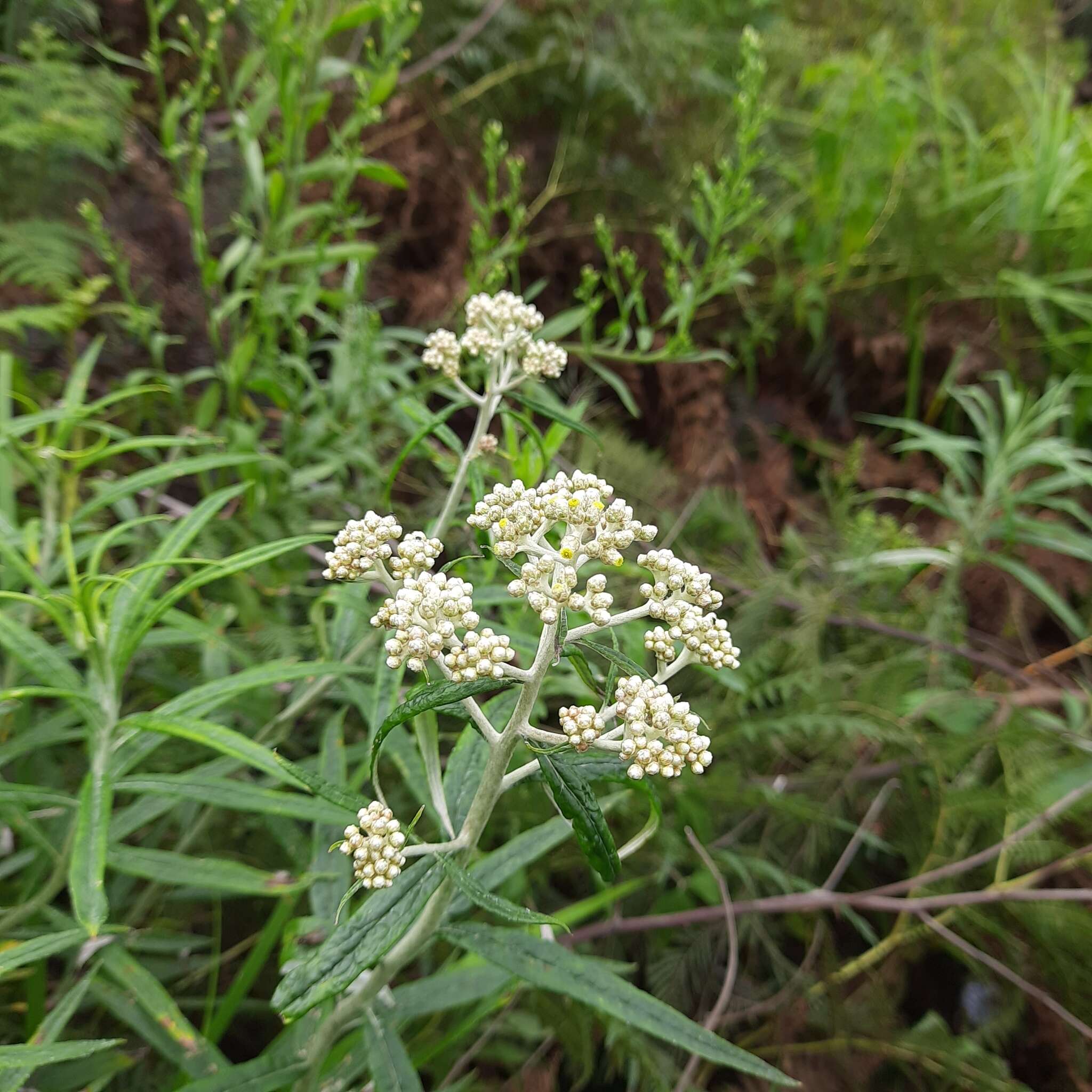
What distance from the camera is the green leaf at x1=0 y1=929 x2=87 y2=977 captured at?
854 mm

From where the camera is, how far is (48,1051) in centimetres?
82

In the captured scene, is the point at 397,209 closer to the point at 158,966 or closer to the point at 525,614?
the point at 525,614

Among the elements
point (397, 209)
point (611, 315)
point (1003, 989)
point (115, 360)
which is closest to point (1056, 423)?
point (611, 315)

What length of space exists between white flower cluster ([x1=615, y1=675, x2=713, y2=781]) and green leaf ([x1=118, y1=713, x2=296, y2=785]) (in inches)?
17.0

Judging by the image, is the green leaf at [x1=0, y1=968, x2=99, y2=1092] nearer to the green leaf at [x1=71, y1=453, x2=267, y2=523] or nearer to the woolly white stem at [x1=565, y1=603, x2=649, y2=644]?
the green leaf at [x1=71, y1=453, x2=267, y2=523]

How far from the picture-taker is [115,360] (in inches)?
82.2

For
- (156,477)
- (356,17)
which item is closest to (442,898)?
(156,477)

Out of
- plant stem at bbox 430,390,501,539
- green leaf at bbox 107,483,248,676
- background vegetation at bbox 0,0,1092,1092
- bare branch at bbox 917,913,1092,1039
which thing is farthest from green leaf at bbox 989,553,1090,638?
green leaf at bbox 107,483,248,676

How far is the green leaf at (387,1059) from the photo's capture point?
94 centimetres

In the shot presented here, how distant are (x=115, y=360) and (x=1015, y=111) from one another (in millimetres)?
4217

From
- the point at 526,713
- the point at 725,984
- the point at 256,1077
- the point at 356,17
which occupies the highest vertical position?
the point at 356,17

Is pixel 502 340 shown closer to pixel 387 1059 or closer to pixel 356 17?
pixel 356 17

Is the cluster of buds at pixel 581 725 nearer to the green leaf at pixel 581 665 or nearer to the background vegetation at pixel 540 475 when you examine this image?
the green leaf at pixel 581 665

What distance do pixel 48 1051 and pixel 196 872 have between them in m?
0.26
